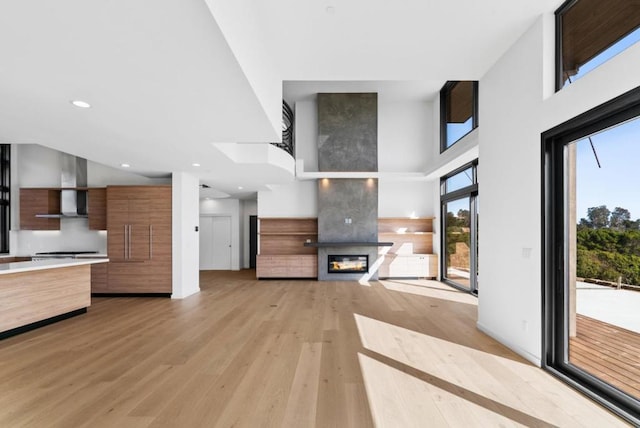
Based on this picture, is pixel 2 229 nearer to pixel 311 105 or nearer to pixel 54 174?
pixel 54 174

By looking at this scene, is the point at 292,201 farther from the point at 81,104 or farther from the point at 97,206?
the point at 81,104

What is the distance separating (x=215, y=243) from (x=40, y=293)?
569 centimetres

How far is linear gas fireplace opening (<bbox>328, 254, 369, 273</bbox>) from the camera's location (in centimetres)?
771

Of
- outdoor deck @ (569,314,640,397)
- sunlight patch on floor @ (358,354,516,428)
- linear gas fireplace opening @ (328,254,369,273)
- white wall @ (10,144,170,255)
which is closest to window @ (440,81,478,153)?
linear gas fireplace opening @ (328,254,369,273)

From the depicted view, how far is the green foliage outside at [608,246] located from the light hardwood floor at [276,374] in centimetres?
97

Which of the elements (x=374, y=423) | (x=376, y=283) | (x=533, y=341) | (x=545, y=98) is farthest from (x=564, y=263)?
(x=376, y=283)

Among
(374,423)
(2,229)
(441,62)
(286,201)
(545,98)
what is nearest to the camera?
(374,423)

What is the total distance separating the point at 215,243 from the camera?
31.8ft

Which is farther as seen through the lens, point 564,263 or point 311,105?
point 311,105

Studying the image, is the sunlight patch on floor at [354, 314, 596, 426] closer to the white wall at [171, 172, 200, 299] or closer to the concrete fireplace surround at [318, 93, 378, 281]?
the white wall at [171, 172, 200, 299]

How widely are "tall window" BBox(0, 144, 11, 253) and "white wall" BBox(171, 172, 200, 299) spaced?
3696 mm

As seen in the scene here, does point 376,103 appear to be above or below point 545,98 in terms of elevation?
above

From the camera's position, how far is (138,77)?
7.22ft

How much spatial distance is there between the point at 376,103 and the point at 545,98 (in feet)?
17.5
